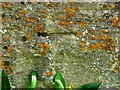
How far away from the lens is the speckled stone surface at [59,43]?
6.16 ft

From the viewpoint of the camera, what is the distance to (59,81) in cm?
177

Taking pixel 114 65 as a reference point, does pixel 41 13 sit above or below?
above

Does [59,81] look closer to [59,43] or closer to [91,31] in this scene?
[59,43]

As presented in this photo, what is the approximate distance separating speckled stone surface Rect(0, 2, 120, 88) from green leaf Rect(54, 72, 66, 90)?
62 millimetres

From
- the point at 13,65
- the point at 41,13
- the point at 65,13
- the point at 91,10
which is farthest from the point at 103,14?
the point at 13,65

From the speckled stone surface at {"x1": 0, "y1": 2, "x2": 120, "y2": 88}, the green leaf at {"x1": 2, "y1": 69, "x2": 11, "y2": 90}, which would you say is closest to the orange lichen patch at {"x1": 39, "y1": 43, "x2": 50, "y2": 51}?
the speckled stone surface at {"x1": 0, "y1": 2, "x2": 120, "y2": 88}

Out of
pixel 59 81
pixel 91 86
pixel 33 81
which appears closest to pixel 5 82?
pixel 33 81

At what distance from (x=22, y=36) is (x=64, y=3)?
0.27 meters

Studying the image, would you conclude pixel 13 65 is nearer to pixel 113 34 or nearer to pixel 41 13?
pixel 41 13

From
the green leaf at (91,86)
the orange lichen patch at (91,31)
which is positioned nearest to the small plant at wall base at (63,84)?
the green leaf at (91,86)

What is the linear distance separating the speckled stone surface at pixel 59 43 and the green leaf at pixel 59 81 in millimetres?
62

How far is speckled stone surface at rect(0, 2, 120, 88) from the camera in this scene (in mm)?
1877

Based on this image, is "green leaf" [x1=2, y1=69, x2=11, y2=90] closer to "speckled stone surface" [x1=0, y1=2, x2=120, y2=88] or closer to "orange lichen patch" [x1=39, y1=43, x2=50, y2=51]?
"speckled stone surface" [x1=0, y1=2, x2=120, y2=88]

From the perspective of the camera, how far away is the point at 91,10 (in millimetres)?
1918
